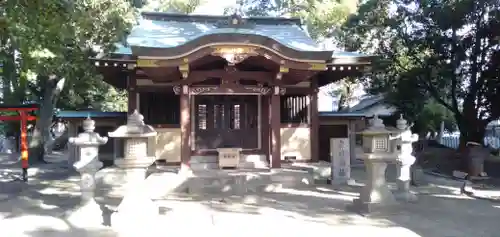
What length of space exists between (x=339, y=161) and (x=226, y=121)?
151 inches

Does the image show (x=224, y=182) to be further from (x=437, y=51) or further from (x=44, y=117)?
(x=44, y=117)

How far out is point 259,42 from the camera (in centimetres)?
1171

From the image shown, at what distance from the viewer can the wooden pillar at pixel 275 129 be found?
1314 centimetres

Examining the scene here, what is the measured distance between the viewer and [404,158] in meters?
10.0

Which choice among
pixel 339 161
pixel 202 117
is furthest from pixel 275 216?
pixel 202 117

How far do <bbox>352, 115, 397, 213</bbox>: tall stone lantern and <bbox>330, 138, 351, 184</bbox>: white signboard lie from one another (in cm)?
360

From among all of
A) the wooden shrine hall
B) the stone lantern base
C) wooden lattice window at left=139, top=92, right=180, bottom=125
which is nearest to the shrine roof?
the wooden shrine hall

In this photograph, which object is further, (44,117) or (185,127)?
(44,117)

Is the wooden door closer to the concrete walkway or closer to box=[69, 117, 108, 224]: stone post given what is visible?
the concrete walkway

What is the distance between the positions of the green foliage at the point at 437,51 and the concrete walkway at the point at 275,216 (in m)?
6.71

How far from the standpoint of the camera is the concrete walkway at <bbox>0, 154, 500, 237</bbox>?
296 inches

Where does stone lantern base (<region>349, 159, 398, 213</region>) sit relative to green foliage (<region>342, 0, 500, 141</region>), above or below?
below

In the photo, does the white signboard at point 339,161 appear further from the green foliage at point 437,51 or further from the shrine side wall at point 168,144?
the green foliage at point 437,51

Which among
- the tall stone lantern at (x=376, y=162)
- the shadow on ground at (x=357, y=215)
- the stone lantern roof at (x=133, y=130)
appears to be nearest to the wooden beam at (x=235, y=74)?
the shadow on ground at (x=357, y=215)
